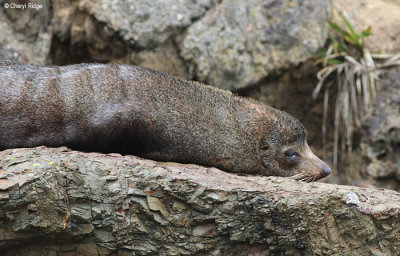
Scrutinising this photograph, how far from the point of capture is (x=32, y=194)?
5.45 m

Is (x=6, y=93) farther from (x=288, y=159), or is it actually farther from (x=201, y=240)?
(x=288, y=159)

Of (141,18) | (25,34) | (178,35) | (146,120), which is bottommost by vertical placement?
(146,120)

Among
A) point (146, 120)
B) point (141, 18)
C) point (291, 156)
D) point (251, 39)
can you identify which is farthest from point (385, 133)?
point (146, 120)

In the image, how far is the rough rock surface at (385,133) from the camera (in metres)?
11.5

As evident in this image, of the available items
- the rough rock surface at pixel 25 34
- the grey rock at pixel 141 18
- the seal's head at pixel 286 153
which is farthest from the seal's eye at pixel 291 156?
the rough rock surface at pixel 25 34

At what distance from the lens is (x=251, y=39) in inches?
467

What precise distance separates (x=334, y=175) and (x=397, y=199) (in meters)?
5.80

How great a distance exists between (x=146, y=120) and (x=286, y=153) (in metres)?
2.07

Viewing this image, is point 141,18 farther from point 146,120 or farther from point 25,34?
point 146,120

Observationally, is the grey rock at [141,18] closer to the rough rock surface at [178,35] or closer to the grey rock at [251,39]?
the rough rock surface at [178,35]

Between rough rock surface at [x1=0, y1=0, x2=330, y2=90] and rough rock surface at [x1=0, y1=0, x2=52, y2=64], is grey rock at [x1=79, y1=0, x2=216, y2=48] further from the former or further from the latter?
rough rock surface at [x1=0, y1=0, x2=52, y2=64]

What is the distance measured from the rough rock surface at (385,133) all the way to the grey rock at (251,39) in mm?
1548

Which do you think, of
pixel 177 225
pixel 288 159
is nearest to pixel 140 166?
pixel 177 225

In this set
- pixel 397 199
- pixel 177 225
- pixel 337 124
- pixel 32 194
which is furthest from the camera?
pixel 337 124
